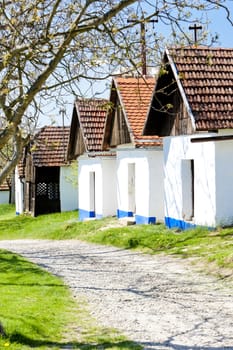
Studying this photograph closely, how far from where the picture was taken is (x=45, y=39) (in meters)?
6.52

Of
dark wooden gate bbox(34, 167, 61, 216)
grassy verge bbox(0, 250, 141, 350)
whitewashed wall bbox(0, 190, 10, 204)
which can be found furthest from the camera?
whitewashed wall bbox(0, 190, 10, 204)

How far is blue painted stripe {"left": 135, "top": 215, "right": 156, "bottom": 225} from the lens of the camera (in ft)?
61.2

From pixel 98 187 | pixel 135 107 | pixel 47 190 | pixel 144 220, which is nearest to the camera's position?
pixel 144 220

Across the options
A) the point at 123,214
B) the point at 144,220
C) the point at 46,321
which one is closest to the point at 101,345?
the point at 46,321

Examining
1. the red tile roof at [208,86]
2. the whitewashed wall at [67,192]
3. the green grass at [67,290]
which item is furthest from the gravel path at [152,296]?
the whitewashed wall at [67,192]

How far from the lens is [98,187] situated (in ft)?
77.0

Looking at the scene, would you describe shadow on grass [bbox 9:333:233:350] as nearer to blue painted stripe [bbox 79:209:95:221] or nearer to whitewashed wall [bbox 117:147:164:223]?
whitewashed wall [bbox 117:147:164:223]

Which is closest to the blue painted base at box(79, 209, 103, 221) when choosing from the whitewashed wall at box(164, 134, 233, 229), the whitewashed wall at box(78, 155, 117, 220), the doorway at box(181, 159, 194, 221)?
the whitewashed wall at box(78, 155, 117, 220)

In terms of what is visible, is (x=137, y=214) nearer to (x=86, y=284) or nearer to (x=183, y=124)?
(x=183, y=124)

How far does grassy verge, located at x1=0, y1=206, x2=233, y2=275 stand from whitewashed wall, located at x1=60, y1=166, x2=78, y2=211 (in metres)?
6.61

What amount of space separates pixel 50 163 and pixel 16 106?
2463 centimetres

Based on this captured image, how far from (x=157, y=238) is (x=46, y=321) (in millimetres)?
7920

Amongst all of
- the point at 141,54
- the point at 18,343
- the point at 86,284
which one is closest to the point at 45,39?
the point at 141,54

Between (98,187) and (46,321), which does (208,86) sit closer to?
(98,187)
